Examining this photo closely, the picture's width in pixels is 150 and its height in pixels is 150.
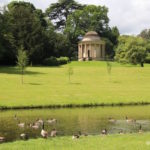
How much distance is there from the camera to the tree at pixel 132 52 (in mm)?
111188

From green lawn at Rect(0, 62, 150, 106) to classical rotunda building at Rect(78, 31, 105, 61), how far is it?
146 ft

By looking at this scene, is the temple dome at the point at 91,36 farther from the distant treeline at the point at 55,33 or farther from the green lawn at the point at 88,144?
the green lawn at the point at 88,144

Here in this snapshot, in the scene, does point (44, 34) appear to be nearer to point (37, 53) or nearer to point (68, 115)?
point (37, 53)

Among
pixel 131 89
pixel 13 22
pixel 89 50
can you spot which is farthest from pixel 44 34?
pixel 131 89

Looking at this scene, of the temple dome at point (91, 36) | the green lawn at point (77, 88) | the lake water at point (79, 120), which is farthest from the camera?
the temple dome at point (91, 36)

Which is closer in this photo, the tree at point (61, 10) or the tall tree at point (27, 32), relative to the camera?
the tall tree at point (27, 32)

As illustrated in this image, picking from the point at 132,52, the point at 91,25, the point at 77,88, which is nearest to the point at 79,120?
the point at 77,88

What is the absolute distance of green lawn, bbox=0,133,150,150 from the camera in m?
21.2

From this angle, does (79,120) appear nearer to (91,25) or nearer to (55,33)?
(55,33)

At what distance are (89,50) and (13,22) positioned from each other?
32764mm

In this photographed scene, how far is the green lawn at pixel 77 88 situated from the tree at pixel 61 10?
220ft

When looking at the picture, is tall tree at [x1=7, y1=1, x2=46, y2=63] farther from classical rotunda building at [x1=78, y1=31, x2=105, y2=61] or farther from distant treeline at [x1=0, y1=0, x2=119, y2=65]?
classical rotunda building at [x1=78, y1=31, x2=105, y2=61]

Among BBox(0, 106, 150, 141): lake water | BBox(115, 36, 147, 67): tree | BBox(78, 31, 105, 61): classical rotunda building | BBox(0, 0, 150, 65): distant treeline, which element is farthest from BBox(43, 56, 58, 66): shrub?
BBox(0, 106, 150, 141): lake water

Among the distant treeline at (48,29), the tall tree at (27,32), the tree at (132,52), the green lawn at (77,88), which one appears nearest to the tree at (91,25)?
the distant treeline at (48,29)
